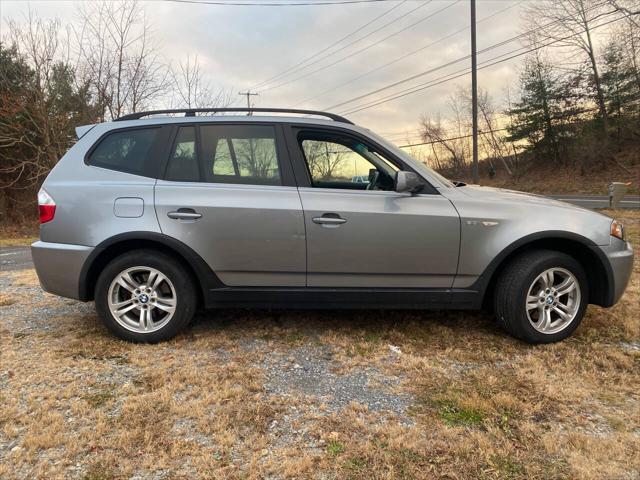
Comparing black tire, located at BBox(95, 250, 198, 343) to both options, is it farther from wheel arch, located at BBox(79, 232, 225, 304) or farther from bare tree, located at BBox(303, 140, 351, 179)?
bare tree, located at BBox(303, 140, 351, 179)

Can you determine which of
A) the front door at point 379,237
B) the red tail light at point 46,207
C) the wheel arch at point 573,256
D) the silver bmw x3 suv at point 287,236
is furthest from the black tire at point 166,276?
the wheel arch at point 573,256

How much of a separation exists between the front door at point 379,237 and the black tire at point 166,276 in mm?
976

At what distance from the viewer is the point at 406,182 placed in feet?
10.8

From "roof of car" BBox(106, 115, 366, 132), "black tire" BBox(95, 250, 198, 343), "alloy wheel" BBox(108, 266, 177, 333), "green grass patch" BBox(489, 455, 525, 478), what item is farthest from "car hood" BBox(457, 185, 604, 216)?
"alloy wheel" BBox(108, 266, 177, 333)

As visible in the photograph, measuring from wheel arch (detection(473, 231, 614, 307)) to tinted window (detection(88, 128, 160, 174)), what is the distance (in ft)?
9.23

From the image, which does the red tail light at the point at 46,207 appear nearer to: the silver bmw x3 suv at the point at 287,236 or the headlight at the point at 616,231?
the silver bmw x3 suv at the point at 287,236

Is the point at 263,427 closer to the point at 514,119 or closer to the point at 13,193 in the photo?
the point at 13,193

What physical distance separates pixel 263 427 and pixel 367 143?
2226 mm

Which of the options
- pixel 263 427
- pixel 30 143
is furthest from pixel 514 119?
pixel 263 427

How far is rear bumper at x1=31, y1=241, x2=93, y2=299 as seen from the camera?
3.41 meters

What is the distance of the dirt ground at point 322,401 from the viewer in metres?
2.11

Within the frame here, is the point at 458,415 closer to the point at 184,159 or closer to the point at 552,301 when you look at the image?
the point at 552,301

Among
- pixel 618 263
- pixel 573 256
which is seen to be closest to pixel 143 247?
pixel 573 256

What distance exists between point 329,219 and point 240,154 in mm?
896
